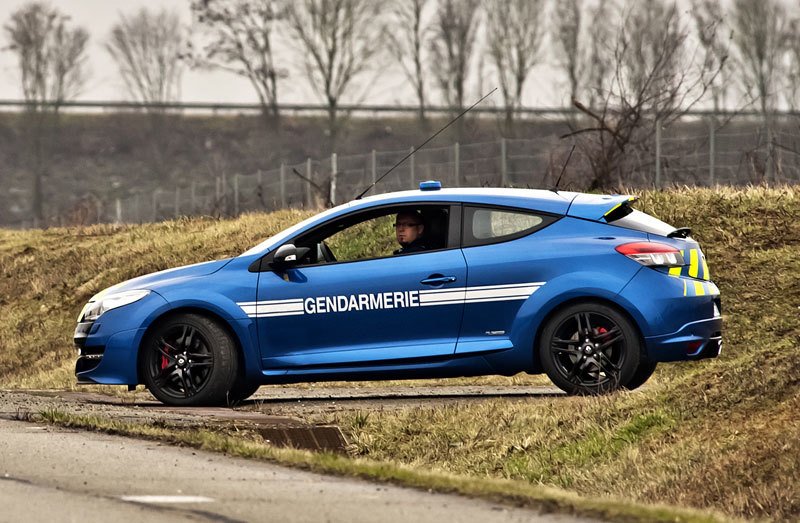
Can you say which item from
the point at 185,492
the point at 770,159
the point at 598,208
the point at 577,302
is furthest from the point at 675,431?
the point at 770,159

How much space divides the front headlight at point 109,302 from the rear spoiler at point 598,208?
3.22 metres

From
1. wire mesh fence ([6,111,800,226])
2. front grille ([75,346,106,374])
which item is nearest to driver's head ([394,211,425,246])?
front grille ([75,346,106,374])

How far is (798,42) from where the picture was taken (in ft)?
240

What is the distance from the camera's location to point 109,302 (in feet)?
40.8

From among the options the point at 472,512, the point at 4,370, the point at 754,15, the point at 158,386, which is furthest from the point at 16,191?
the point at 472,512

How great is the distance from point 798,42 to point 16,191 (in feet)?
128

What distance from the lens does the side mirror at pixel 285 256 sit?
39.3 feet

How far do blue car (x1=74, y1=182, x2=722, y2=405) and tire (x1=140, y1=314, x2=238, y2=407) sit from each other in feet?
0.03

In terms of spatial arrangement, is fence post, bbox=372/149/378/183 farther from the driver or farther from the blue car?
the blue car

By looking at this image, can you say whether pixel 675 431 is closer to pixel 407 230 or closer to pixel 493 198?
pixel 493 198

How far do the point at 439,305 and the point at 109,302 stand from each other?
8.36 ft

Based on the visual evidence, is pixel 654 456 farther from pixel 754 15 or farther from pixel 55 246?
pixel 754 15

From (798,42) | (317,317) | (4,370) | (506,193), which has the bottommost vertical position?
(4,370)

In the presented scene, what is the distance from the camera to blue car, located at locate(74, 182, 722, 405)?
11.6 metres
